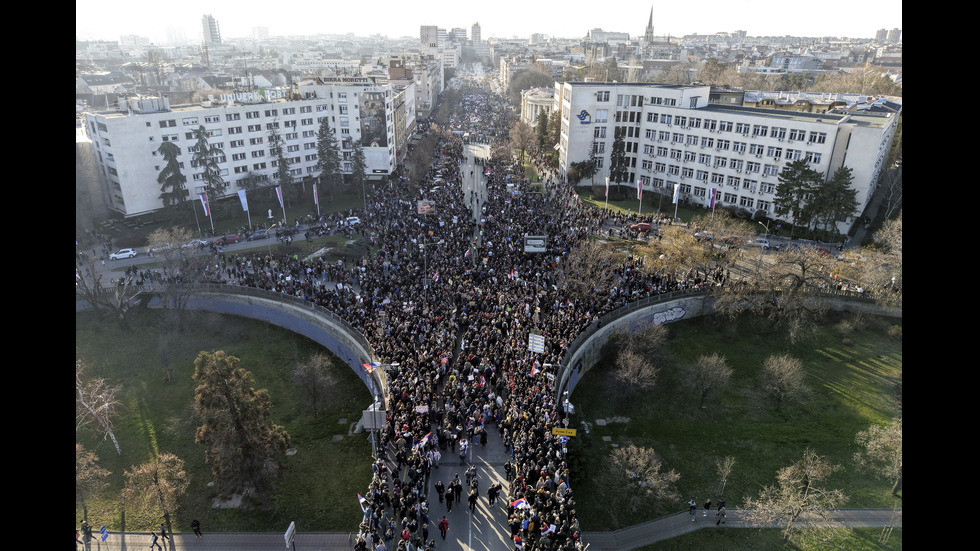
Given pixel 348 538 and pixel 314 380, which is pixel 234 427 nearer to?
pixel 348 538

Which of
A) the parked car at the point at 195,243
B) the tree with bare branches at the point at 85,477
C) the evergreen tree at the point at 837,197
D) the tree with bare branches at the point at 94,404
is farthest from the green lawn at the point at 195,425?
the evergreen tree at the point at 837,197

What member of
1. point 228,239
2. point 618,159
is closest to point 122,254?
point 228,239

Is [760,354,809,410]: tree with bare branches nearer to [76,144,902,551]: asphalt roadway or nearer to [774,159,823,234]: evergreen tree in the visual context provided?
[76,144,902,551]: asphalt roadway

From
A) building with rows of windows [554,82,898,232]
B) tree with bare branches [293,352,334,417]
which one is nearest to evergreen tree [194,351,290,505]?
tree with bare branches [293,352,334,417]

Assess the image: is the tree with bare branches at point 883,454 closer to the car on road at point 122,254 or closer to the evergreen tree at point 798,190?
the evergreen tree at point 798,190

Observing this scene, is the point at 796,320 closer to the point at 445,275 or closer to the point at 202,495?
the point at 445,275

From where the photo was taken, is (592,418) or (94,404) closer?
(94,404)

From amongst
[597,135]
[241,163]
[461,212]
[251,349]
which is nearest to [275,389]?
[251,349]
